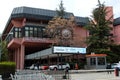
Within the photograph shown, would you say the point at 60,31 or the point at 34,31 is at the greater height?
the point at 34,31

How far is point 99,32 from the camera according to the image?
59.5 m

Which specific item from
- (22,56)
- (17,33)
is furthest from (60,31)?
(17,33)

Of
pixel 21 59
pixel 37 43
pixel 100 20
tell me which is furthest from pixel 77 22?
pixel 21 59

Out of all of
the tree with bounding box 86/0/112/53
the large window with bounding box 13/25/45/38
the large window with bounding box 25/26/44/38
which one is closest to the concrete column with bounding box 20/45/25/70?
the large window with bounding box 13/25/45/38

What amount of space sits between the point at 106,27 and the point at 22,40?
1925 cm

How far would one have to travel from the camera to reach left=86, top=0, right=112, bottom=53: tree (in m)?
59.1

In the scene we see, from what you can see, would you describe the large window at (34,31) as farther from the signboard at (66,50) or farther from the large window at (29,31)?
the signboard at (66,50)

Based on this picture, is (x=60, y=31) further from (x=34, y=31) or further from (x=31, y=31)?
(x=31, y=31)

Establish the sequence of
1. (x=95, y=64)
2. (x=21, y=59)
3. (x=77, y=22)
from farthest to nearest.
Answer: (x=77, y=22) → (x=21, y=59) → (x=95, y=64)

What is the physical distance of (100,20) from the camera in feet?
197

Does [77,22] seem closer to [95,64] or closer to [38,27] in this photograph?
[38,27]

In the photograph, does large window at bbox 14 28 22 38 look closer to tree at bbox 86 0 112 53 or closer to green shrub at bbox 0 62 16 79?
tree at bbox 86 0 112 53

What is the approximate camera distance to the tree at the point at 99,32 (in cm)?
5906

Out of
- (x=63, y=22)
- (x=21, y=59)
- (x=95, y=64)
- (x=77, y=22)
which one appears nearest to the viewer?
(x=95, y=64)
